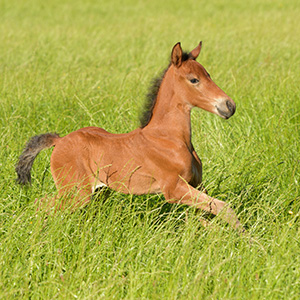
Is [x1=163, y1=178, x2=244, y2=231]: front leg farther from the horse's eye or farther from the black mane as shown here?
the horse's eye

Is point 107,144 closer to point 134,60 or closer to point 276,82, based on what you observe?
point 276,82

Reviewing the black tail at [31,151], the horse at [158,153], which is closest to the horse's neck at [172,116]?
the horse at [158,153]

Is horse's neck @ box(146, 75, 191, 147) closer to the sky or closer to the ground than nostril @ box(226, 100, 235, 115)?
closer to the ground

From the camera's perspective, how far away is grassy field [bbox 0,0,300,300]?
121 inches

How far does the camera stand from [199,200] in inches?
139

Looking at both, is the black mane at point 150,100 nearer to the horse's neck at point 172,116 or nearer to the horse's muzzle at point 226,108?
the horse's neck at point 172,116

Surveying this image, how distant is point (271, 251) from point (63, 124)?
315 cm

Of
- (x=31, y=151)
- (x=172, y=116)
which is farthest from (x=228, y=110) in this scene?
(x=31, y=151)

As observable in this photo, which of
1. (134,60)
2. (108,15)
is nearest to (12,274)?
(134,60)

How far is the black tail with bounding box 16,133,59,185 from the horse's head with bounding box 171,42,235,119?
1037mm

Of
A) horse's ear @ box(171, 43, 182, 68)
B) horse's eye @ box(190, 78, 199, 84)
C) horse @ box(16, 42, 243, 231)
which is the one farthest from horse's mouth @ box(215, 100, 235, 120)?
horse's ear @ box(171, 43, 182, 68)

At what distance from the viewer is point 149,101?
12.4 ft

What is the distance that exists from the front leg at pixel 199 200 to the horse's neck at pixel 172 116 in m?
0.32

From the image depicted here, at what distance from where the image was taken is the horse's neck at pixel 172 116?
3.63 meters
